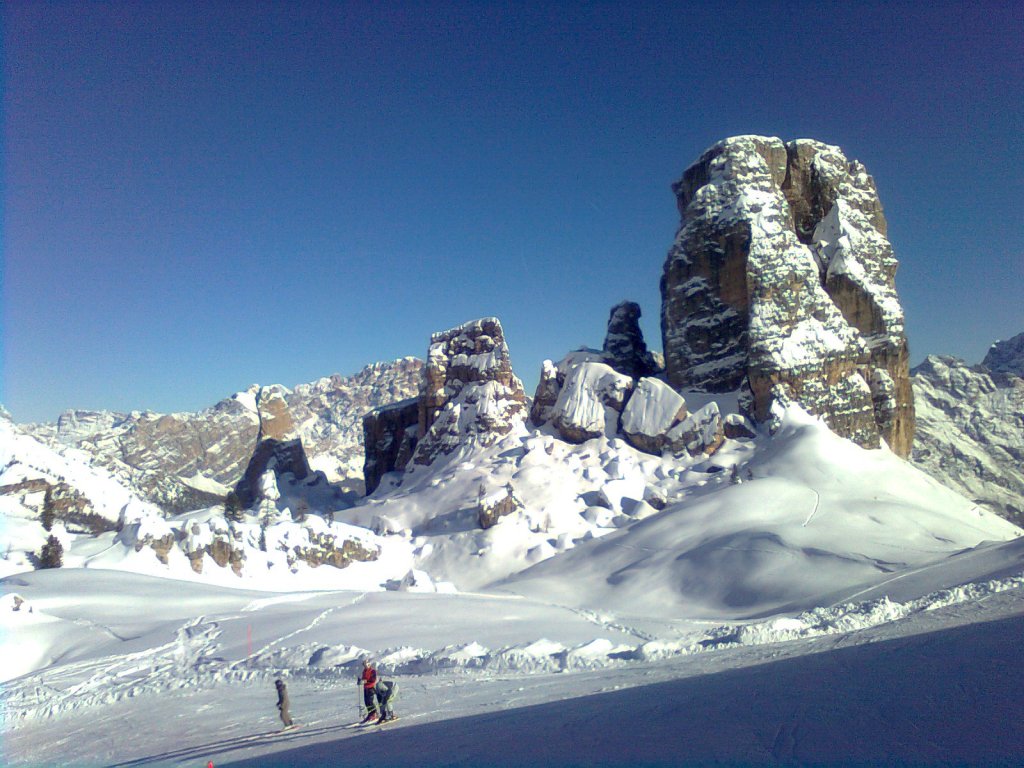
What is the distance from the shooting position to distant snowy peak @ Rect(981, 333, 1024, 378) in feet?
571

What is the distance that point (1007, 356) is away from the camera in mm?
178875

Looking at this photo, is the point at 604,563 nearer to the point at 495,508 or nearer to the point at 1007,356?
the point at 495,508

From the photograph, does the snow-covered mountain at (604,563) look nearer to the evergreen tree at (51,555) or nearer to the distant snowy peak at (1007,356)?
the evergreen tree at (51,555)

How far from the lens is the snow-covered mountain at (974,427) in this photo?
12619cm

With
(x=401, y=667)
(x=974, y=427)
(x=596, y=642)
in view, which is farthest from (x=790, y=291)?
(x=974, y=427)

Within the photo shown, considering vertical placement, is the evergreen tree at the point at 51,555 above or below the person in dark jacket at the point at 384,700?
above

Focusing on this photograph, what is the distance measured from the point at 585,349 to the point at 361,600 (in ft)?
125

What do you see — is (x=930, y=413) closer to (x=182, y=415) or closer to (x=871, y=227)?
(x=871, y=227)

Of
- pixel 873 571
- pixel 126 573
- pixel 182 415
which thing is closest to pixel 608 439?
pixel 873 571

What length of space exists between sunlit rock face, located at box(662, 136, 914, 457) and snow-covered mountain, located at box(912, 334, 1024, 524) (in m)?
73.2

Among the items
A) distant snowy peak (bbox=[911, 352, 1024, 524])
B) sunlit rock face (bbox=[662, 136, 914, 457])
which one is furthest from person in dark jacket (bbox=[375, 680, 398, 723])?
distant snowy peak (bbox=[911, 352, 1024, 524])

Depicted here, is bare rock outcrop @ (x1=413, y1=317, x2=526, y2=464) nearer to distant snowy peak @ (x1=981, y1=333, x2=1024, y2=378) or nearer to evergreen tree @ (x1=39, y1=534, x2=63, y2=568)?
evergreen tree @ (x1=39, y1=534, x2=63, y2=568)

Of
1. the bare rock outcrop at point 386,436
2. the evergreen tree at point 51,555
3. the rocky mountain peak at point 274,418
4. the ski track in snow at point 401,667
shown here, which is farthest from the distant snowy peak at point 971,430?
the evergreen tree at point 51,555

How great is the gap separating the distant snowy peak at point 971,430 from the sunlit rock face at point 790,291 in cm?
7596
